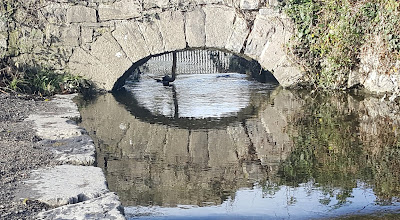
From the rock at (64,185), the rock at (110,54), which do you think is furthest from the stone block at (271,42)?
the rock at (64,185)

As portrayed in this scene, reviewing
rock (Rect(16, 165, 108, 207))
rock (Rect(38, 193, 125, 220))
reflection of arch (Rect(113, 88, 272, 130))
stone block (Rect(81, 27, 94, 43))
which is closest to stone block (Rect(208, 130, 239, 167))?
reflection of arch (Rect(113, 88, 272, 130))

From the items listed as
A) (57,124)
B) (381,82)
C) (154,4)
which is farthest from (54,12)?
(381,82)

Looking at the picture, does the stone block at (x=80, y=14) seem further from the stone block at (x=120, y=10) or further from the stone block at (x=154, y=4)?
the stone block at (x=154, y=4)

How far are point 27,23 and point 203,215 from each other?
5256mm

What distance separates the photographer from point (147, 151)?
3656 millimetres

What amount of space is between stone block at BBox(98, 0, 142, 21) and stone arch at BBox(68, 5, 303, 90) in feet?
0.25

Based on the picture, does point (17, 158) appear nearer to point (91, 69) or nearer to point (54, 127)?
point (54, 127)

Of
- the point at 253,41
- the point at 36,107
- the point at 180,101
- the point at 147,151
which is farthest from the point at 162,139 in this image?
the point at 253,41

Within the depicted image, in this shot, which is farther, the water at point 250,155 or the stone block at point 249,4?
the stone block at point 249,4

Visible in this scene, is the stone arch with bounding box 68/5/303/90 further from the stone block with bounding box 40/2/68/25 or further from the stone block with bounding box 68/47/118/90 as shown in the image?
the stone block with bounding box 40/2/68/25

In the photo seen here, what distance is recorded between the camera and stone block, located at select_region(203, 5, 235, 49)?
692cm

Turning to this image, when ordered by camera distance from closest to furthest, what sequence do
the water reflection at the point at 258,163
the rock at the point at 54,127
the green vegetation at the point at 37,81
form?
1. the water reflection at the point at 258,163
2. the rock at the point at 54,127
3. the green vegetation at the point at 37,81

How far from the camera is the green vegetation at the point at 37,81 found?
6.34m

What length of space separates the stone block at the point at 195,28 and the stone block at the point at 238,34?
359 millimetres
